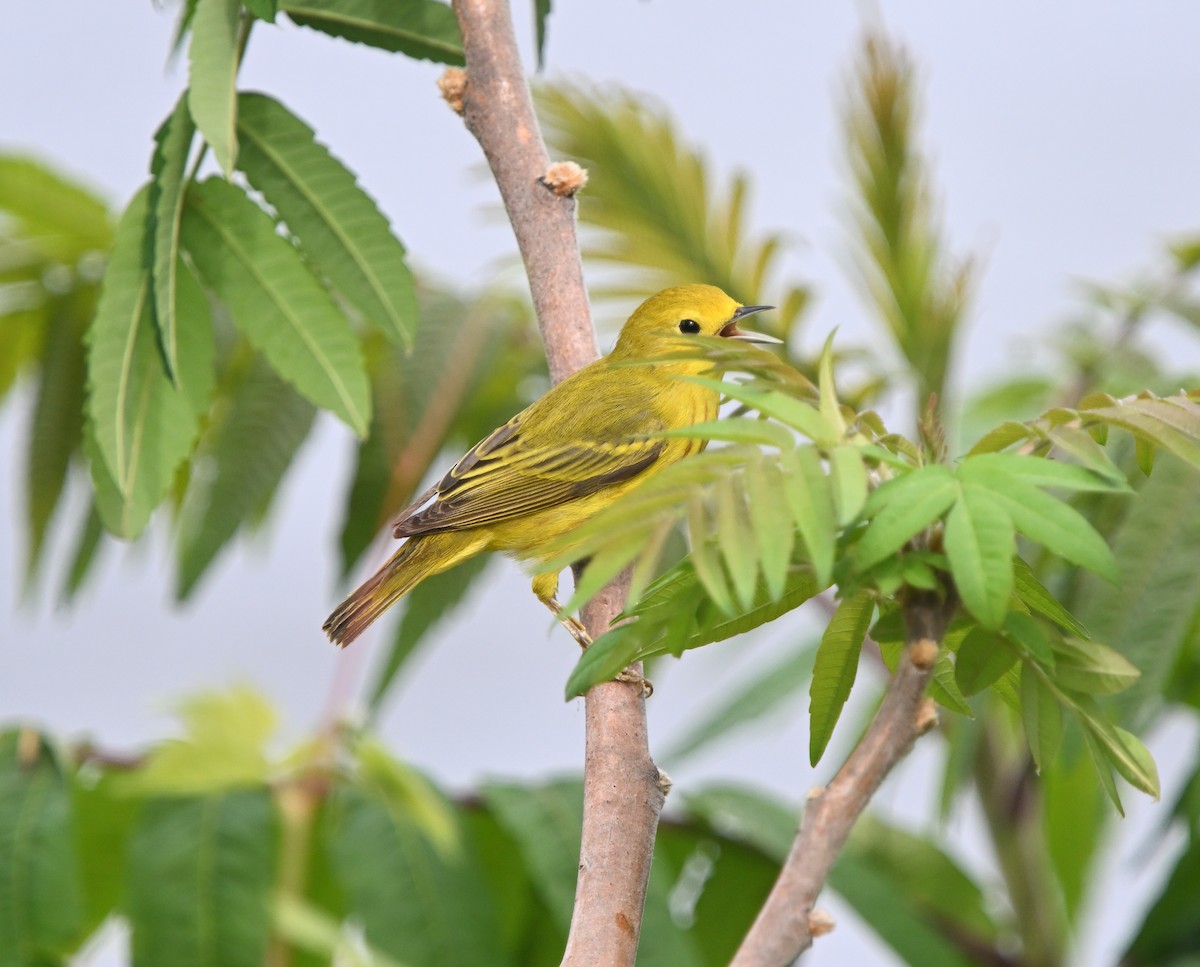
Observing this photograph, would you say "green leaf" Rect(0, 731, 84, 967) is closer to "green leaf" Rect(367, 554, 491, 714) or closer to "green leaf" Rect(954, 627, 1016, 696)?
"green leaf" Rect(367, 554, 491, 714)

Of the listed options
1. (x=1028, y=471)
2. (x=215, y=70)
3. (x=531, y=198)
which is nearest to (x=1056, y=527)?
(x=1028, y=471)

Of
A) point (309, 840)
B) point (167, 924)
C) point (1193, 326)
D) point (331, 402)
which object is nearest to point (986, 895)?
point (1193, 326)

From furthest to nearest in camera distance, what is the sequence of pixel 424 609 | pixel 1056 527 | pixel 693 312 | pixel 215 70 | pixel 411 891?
pixel 424 609 < pixel 693 312 < pixel 411 891 < pixel 215 70 < pixel 1056 527

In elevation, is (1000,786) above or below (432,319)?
below

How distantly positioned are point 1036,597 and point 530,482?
163 cm

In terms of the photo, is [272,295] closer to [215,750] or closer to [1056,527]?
[215,750]

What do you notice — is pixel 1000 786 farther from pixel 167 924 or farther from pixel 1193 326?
pixel 167 924

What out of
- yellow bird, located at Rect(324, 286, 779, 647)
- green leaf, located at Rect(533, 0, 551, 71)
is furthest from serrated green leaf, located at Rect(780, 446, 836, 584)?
yellow bird, located at Rect(324, 286, 779, 647)

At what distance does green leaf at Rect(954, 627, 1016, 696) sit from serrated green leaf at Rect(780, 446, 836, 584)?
0.18 meters

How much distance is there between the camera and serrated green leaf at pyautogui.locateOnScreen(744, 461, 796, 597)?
1.08 meters

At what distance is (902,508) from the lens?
110 cm

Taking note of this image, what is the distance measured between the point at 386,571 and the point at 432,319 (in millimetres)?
1025

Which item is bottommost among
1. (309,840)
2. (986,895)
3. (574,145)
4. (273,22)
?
(986,895)

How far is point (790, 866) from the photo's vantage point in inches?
39.7
